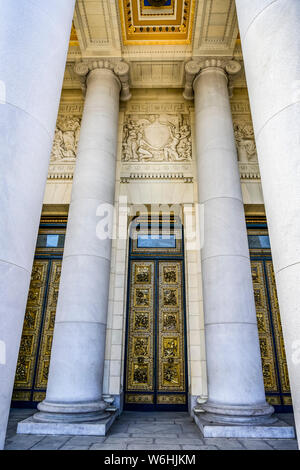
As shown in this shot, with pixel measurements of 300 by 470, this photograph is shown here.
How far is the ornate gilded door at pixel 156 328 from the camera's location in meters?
8.29

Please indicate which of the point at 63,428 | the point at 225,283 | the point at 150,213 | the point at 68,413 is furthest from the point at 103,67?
the point at 63,428

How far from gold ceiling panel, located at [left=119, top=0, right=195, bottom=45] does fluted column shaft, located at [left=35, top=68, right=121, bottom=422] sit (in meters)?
2.18

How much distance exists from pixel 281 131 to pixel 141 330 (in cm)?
693

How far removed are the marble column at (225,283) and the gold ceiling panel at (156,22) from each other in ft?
7.23

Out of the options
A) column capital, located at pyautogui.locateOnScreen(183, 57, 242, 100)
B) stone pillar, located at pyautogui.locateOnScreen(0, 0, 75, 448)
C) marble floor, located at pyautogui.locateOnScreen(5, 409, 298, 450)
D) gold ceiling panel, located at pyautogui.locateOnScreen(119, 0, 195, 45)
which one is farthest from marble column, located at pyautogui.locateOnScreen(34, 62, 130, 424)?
stone pillar, located at pyautogui.locateOnScreen(0, 0, 75, 448)

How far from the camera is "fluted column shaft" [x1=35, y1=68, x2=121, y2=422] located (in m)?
6.23

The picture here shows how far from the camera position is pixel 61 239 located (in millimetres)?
9820

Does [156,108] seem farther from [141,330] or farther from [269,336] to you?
[269,336]

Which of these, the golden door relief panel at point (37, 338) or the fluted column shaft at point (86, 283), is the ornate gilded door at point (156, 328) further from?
the golden door relief panel at point (37, 338)

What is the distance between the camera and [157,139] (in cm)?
1037

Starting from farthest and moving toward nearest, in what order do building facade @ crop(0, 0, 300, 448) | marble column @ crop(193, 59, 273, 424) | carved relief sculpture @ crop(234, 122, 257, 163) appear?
carved relief sculpture @ crop(234, 122, 257, 163), marble column @ crop(193, 59, 273, 424), building facade @ crop(0, 0, 300, 448)

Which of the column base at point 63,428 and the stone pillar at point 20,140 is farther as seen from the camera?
the column base at point 63,428

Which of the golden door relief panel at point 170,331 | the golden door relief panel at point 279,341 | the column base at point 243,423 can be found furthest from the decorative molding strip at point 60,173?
the column base at point 243,423

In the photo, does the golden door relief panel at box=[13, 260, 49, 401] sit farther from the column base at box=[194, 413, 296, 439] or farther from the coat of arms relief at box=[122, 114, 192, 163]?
the column base at box=[194, 413, 296, 439]
